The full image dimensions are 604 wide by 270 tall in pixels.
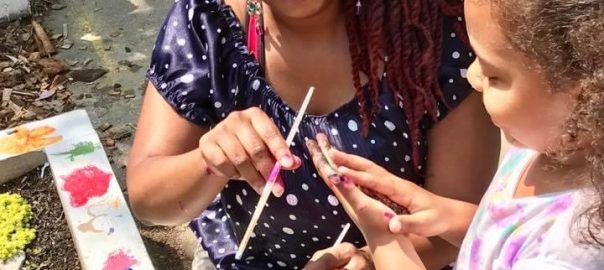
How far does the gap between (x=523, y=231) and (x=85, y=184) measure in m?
1.42

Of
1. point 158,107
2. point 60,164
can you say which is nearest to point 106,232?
point 60,164

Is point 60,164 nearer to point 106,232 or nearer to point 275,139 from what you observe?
point 106,232

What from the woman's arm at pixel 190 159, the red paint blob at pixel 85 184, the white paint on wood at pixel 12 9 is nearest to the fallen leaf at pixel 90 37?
the white paint on wood at pixel 12 9

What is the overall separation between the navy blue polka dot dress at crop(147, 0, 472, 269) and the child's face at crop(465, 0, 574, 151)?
0.39m

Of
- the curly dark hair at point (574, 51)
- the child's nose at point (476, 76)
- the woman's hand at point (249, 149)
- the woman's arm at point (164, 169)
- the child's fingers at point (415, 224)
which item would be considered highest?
the curly dark hair at point (574, 51)

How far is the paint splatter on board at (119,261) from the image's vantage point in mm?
2016

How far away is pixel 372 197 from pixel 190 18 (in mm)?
474

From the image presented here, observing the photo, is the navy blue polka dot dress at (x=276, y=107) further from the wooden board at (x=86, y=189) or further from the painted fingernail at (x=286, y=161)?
the wooden board at (x=86, y=189)

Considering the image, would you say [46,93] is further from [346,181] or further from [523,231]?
[523,231]

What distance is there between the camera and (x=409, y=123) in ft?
4.68

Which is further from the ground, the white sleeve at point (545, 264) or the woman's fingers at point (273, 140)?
the white sleeve at point (545, 264)

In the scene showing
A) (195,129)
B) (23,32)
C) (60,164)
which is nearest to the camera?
(195,129)

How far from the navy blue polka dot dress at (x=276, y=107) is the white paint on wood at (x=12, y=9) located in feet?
6.37

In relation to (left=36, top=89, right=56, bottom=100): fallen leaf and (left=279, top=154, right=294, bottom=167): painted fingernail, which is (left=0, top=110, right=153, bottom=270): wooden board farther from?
(left=279, top=154, right=294, bottom=167): painted fingernail
